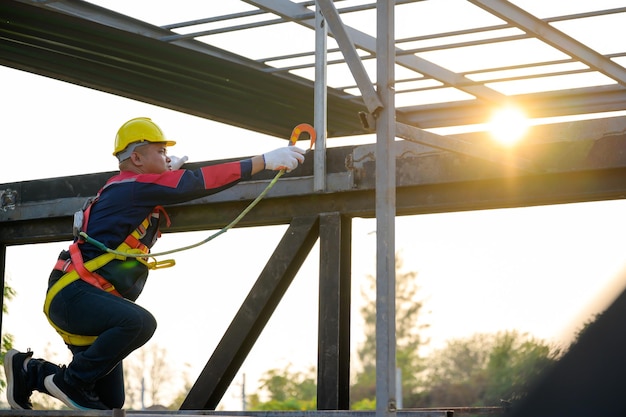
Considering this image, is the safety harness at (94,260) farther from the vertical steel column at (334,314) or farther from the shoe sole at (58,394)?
the vertical steel column at (334,314)

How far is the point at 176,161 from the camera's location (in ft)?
23.9

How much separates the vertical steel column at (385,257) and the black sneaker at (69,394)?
2.12 metres

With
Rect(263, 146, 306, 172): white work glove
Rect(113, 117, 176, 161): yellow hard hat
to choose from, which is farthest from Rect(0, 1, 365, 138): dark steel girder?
Rect(263, 146, 306, 172): white work glove

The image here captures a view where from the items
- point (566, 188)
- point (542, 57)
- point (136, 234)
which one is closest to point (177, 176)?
point (136, 234)

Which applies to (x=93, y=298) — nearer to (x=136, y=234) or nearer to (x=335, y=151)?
(x=136, y=234)

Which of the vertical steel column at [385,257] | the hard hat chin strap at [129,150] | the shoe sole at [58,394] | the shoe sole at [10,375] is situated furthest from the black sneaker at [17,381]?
the vertical steel column at [385,257]

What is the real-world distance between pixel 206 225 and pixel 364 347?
170 feet

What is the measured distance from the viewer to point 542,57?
36.5 ft

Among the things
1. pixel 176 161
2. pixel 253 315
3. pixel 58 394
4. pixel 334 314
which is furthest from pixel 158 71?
pixel 58 394

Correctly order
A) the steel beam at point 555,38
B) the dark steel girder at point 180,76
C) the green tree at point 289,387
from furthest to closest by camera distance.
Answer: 1. the green tree at point 289,387
2. the dark steel girder at point 180,76
3. the steel beam at point 555,38

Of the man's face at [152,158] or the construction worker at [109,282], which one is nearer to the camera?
the construction worker at [109,282]

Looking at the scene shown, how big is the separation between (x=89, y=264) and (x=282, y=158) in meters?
1.24

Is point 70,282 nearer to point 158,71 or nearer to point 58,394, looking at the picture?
point 58,394

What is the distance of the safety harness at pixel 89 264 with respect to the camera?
623 centimetres
